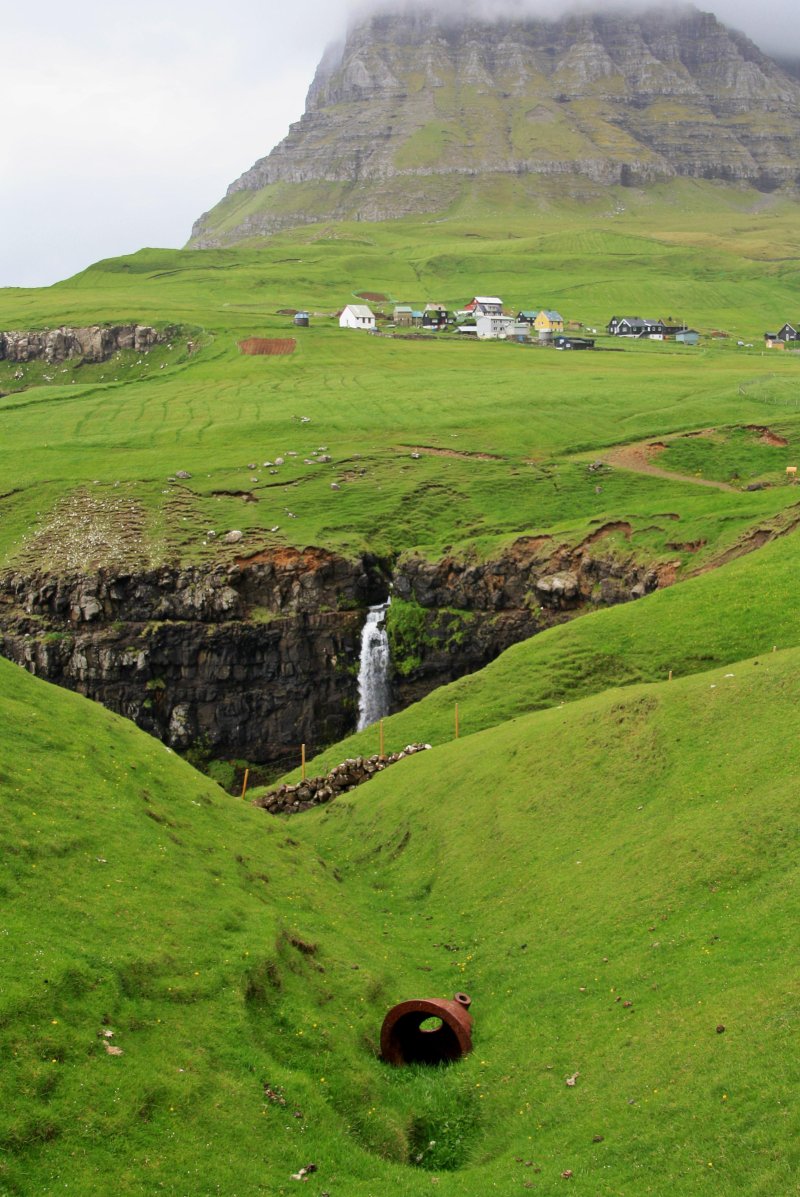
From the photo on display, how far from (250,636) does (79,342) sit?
11965 centimetres

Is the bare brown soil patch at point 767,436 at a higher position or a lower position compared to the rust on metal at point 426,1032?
higher

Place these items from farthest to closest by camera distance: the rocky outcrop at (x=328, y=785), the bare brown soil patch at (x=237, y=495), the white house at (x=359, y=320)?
1. the white house at (x=359, y=320)
2. the bare brown soil patch at (x=237, y=495)
3. the rocky outcrop at (x=328, y=785)

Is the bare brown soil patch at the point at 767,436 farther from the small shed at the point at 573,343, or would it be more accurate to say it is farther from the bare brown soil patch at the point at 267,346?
the bare brown soil patch at the point at 267,346

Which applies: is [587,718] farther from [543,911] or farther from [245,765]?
[245,765]

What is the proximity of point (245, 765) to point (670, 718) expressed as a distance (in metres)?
50.7

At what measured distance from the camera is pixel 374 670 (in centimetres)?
8275

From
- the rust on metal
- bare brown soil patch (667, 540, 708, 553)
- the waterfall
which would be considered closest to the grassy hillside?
bare brown soil patch (667, 540, 708, 553)

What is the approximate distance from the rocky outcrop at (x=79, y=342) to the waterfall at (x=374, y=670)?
110003 millimetres

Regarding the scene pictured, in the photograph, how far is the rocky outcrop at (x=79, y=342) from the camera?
17800 cm

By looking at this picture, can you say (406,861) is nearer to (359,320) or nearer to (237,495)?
(237,495)

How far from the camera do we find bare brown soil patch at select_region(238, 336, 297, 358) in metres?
162

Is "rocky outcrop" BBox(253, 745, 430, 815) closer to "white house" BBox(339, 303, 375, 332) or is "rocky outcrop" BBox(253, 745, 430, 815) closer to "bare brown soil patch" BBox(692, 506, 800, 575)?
"bare brown soil patch" BBox(692, 506, 800, 575)

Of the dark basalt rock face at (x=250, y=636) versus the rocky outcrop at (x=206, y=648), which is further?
the rocky outcrop at (x=206, y=648)

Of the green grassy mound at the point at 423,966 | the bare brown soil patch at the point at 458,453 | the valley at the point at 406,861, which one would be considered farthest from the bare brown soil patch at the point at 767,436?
the green grassy mound at the point at 423,966
